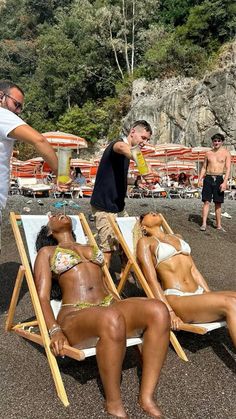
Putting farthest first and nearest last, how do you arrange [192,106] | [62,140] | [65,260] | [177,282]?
[192,106], [62,140], [177,282], [65,260]

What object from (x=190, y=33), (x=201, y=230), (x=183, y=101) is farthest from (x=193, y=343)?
(x=190, y=33)

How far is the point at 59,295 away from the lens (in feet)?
11.3

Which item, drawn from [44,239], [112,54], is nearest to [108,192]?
[44,239]

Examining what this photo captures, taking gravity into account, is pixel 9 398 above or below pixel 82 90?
below

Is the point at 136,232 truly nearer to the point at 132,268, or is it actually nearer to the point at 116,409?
the point at 132,268

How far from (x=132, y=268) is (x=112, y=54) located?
35.1 metres

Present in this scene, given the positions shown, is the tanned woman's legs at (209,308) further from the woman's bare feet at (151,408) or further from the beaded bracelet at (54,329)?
the beaded bracelet at (54,329)

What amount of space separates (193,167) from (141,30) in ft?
57.0

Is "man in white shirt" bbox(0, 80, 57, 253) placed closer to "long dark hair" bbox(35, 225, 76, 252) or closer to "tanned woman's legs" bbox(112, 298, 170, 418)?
"long dark hair" bbox(35, 225, 76, 252)

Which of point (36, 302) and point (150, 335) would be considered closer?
point (150, 335)

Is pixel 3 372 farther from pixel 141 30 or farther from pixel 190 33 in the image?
pixel 141 30

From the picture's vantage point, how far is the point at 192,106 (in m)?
28.0

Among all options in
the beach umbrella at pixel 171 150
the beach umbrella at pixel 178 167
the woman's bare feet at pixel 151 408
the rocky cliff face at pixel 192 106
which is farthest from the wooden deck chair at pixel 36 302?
the rocky cliff face at pixel 192 106

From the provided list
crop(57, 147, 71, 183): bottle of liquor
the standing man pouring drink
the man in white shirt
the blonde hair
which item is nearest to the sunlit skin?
the man in white shirt
